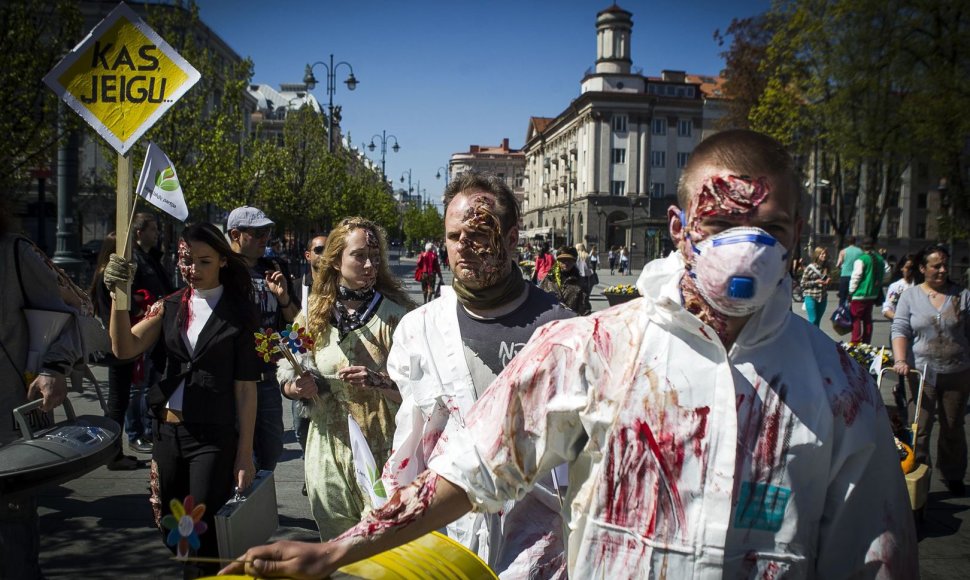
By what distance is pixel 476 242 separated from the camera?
2842 millimetres

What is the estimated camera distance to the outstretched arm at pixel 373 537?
138cm

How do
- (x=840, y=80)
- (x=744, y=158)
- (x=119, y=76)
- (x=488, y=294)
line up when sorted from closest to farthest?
1. (x=744, y=158)
2. (x=488, y=294)
3. (x=119, y=76)
4. (x=840, y=80)

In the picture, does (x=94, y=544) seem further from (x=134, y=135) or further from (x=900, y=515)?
(x=900, y=515)

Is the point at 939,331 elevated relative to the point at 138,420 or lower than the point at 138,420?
elevated

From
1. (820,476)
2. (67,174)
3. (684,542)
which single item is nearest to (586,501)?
(684,542)

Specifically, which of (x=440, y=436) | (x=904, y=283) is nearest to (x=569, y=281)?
(x=904, y=283)

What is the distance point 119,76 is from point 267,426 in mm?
2372

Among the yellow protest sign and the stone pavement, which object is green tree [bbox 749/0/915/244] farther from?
the yellow protest sign

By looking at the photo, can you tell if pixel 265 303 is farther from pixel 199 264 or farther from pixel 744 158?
pixel 744 158

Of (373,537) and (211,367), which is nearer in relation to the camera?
(373,537)

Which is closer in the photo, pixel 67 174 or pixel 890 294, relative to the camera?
pixel 890 294

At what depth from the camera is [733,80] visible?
3797cm

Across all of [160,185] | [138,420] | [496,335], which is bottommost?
[138,420]

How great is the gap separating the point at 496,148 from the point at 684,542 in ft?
479
